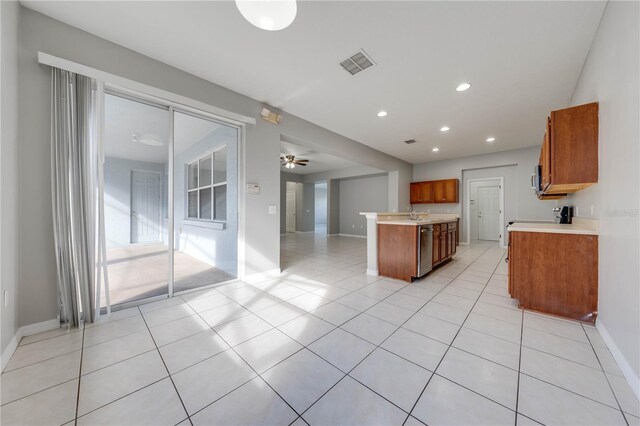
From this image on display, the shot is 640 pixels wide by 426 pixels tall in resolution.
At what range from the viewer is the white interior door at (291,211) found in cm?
1127

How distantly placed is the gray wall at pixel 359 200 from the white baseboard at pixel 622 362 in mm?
7136

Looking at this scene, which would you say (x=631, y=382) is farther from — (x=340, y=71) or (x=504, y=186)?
(x=504, y=186)

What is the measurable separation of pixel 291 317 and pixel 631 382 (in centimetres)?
239

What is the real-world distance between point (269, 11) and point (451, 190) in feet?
23.8

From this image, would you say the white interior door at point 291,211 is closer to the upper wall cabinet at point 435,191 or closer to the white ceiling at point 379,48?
the upper wall cabinet at point 435,191

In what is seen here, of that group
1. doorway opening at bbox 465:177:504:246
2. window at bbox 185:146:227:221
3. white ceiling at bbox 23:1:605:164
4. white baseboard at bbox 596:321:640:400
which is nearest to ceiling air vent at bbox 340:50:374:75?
white ceiling at bbox 23:1:605:164

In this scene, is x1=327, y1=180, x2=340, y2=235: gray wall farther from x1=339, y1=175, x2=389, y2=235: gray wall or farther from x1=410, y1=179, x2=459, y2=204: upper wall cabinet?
x1=410, y1=179, x2=459, y2=204: upper wall cabinet

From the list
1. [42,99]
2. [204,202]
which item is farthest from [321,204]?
[42,99]

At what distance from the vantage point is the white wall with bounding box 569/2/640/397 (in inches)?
56.5

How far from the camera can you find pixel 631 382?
140cm

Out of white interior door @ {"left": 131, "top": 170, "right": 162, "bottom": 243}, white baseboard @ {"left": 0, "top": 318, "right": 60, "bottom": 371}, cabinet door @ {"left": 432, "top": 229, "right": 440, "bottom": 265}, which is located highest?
white interior door @ {"left": 131, "top": 170, "right": 162, "bottom": 243}

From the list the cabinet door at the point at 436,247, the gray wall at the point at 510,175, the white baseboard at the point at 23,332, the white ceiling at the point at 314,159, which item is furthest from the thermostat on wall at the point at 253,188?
the gray wall at the point at 510,175

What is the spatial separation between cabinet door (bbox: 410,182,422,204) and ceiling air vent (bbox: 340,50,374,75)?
19.1 ft

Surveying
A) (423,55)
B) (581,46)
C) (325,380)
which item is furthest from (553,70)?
(325,380)
